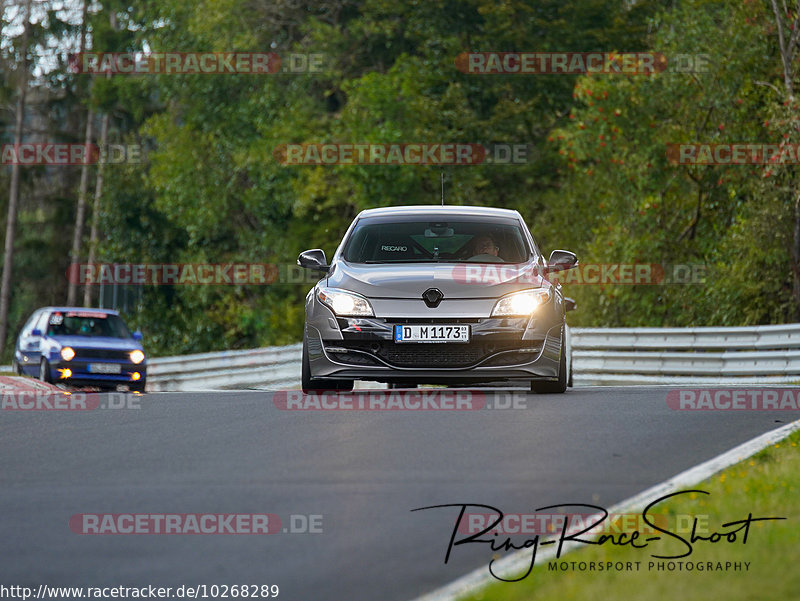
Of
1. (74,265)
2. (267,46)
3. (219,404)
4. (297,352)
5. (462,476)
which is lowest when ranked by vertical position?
(74,265)

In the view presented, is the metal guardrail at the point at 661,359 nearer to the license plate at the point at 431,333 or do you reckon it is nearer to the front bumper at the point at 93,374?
the front bumper at the point at 93,374

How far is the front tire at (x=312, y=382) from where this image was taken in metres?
13.0

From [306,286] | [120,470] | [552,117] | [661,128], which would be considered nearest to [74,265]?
[306,286]

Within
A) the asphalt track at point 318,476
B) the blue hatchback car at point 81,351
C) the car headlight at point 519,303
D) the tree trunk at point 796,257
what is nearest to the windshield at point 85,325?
the blue hatchback car at point 81,351

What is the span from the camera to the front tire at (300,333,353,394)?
1305 centimetres

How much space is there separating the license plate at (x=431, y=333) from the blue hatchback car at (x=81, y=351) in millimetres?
11692

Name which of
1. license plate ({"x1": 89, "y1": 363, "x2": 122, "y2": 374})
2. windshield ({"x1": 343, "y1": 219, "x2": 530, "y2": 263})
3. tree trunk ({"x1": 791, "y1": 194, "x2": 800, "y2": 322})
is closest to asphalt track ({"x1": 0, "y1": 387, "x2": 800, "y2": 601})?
windshield ({"x1": 343, "y1": 219, "x2": 530, "y2": 263})

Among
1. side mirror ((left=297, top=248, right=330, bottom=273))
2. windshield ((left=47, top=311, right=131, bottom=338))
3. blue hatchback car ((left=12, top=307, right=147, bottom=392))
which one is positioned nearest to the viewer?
side mirror ((left=297, top=248, right=330, bottom=273))

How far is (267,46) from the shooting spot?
44781 millimetres

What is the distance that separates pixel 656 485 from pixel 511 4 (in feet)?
108

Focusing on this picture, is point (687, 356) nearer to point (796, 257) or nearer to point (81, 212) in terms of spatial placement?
point (796, 257)

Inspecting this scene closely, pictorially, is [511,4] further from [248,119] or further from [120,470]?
[120,470]

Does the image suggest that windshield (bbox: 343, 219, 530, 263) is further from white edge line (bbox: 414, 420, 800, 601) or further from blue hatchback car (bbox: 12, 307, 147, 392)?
blue hatchback car (bbox: 12, 307, 147, 392)

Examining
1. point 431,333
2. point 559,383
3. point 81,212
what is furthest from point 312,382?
point 81,212
